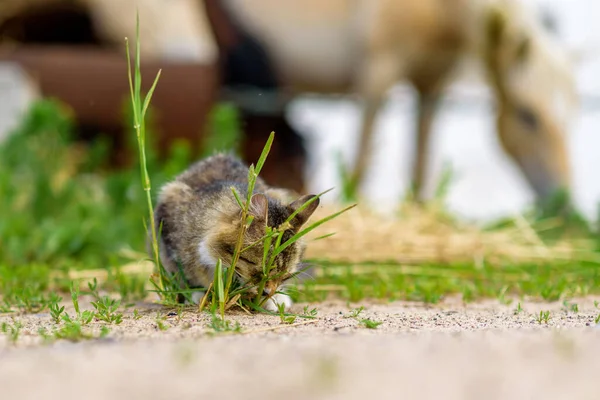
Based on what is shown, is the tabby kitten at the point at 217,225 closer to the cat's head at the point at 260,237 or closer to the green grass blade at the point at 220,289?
the cat's head at the point at 260,237

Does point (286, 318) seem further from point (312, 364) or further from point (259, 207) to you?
point (312, 364)

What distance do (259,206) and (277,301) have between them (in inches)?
14.5

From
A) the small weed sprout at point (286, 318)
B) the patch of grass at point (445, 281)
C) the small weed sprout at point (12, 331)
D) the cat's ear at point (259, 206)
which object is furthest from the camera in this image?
the patch of grass at point (445, 281)

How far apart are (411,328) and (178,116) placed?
14.2 feet

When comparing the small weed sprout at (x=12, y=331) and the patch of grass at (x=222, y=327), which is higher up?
the patch of grass at (x=222, y=327)

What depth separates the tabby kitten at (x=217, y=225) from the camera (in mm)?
2219

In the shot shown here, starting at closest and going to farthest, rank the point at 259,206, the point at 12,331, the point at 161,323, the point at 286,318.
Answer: the point at 12,331, the point at 161,323, the point at 286,318, the point at 259,206

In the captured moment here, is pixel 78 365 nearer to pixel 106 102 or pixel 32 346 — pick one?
pixel 32 346

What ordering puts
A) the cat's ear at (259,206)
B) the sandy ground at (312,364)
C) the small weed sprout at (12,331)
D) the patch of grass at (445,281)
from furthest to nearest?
the patch of grass at (445,281)
the cat's ear at (259,206)
the small weed sprout at (12,331)
the sandy ground at (312,364)

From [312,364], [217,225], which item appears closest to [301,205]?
[217,225]

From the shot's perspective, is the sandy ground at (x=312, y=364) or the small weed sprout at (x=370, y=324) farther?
the small weed sprout at (x=370, y=324)

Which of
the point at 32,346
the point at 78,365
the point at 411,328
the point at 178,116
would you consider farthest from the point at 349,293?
the point at 178,116

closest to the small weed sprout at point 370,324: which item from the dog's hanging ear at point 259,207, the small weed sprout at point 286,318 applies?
the small weed sprout at point 286,318

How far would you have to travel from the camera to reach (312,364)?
4.44ft
